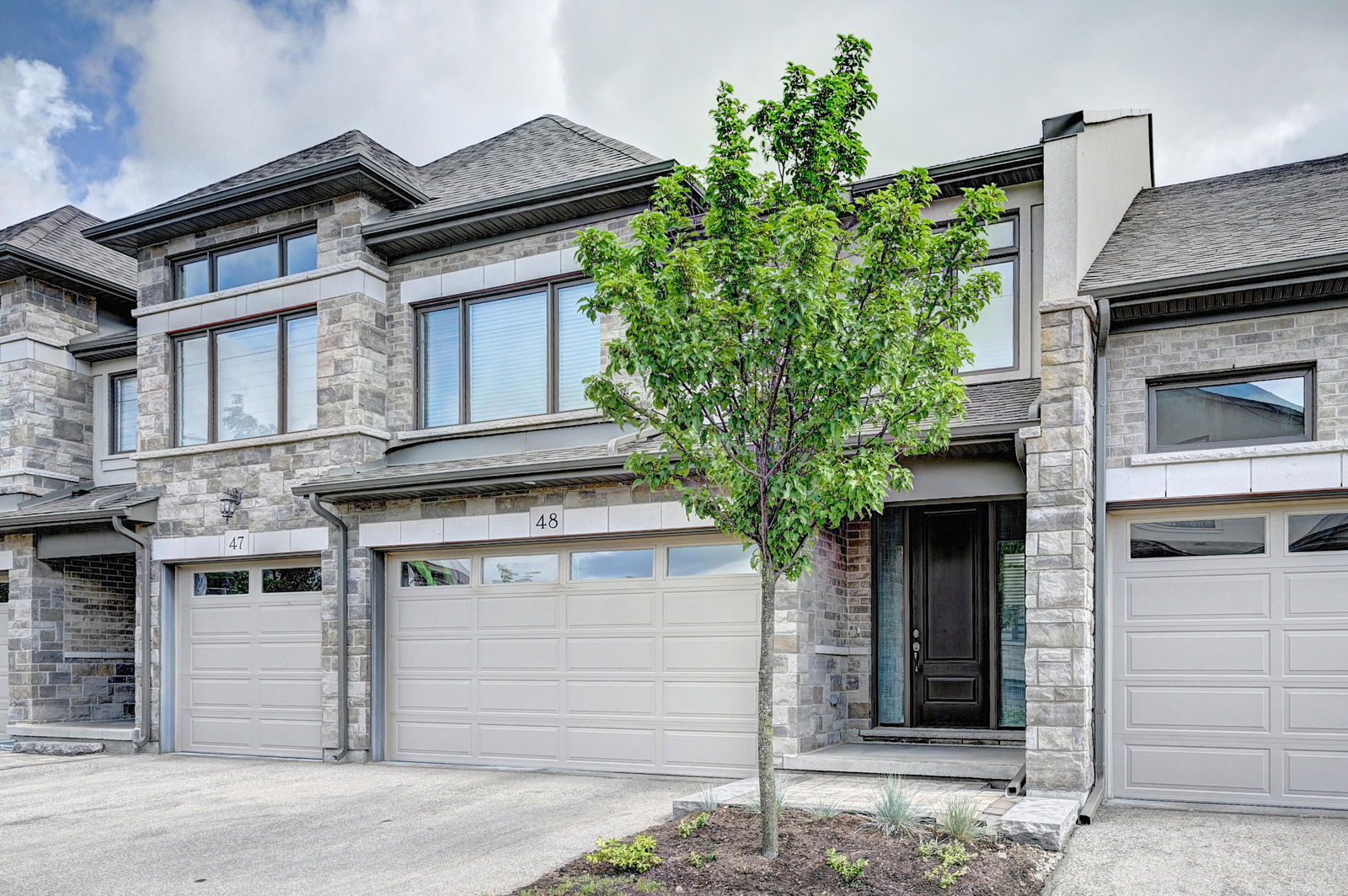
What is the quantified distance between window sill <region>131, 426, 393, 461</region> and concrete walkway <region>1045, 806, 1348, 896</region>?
8015mm

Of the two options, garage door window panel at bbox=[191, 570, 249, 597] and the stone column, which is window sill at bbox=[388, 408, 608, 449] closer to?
garage door window panel at bbox=[191, 570, 249, 597]

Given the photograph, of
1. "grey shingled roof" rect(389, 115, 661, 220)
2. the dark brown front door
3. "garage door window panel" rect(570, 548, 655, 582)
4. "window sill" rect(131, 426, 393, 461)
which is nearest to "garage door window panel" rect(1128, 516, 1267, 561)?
the dark brown front door

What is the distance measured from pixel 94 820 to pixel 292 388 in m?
5.29

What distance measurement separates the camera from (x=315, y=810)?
8.54 m

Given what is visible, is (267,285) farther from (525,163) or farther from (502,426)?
(502,426)

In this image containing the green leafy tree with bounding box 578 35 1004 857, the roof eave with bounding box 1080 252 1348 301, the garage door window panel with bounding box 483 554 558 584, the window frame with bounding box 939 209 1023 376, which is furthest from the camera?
A: the garage door window panel with bounding box 483 554 558 584

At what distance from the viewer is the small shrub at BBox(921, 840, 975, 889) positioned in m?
5.52

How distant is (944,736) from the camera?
10.1m

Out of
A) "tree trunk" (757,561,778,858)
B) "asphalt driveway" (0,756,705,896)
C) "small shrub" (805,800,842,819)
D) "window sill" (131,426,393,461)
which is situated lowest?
"asphalt driveway" (0,756,705,896)

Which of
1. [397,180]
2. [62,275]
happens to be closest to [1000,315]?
[397,180]

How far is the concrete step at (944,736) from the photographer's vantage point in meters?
9.95

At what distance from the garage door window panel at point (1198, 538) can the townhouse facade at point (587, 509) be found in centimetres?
2

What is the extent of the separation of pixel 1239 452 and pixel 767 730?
440 cm

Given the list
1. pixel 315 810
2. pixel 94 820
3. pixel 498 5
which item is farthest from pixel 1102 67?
pixel 94 820
